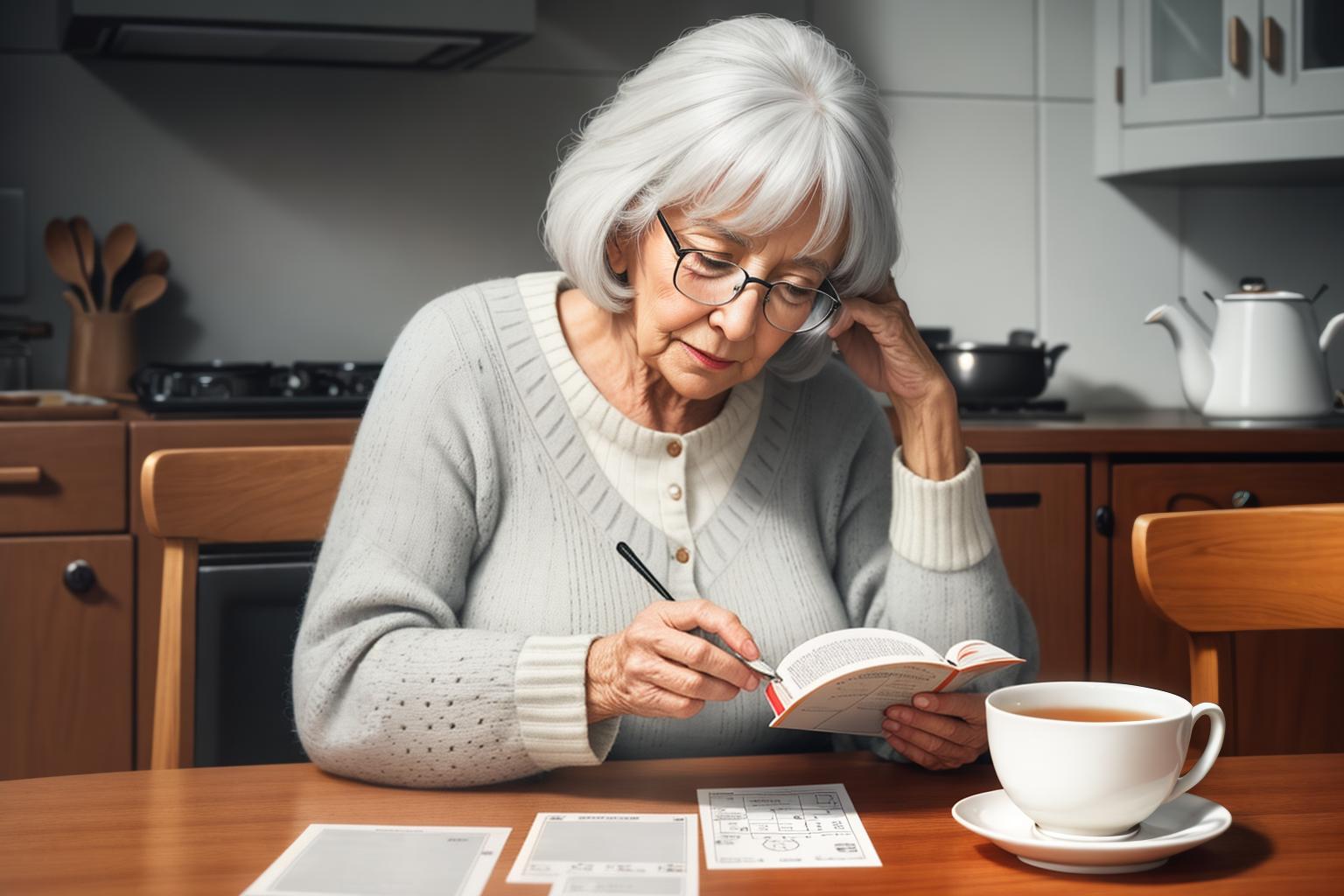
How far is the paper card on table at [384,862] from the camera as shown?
726mm

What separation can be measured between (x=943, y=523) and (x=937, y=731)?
254 millimetres

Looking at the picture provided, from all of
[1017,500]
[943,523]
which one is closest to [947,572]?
[943,523]

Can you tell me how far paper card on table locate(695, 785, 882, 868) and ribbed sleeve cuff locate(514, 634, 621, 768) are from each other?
10cm

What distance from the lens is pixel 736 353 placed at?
120 centimetres

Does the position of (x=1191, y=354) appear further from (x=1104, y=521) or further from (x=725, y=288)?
(x=725, y=288)

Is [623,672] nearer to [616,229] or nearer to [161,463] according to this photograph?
[616,229]

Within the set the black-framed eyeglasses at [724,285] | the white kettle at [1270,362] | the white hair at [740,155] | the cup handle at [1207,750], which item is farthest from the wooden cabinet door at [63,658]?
the white kettle at [1270,362]

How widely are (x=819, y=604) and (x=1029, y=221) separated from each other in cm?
185

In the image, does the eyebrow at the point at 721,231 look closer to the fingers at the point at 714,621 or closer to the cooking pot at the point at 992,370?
the fingers at the point at 714,621

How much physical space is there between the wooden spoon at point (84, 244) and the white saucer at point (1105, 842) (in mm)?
2030

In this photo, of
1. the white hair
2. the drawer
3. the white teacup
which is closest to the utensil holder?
the drawer

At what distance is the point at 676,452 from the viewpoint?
1.29 meters

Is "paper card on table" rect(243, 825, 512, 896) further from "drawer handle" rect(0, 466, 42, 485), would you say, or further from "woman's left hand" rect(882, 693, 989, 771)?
"drawer handle" rect(0, 466, 42, 485)

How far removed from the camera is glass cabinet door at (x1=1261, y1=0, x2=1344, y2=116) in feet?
8.06
